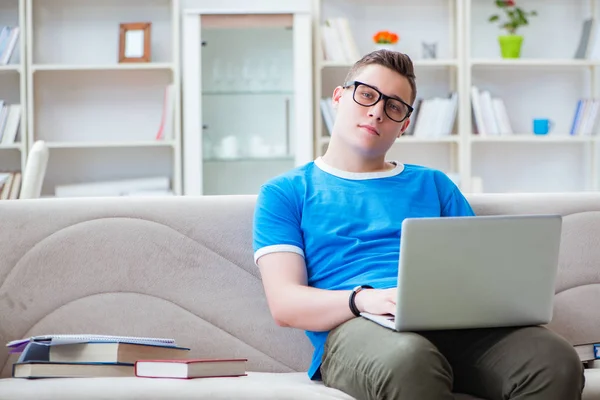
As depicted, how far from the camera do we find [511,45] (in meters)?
4.90

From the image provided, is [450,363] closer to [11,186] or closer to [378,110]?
[378,110]

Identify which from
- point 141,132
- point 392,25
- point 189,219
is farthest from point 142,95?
point 189,219

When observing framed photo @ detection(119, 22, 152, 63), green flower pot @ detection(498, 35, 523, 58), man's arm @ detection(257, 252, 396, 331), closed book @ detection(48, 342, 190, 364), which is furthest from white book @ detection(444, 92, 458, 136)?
closed book @ detection(48, 342, 190, 364)

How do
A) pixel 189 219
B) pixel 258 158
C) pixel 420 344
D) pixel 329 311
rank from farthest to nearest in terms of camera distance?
pixel 258 158
pixel 189 219
pixel 329 311
pixel 420 344

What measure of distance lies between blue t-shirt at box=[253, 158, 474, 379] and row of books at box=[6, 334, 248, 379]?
10.7 inches

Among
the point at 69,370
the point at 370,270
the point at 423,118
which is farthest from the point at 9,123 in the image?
the point at 370,270

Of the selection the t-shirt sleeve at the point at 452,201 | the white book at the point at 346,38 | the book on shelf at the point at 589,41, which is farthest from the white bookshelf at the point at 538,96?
the t-shirt sleeve at the point at 452,201

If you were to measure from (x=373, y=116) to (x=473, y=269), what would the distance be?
1.91 ft

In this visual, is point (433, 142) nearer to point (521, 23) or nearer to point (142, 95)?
point (521, 23)

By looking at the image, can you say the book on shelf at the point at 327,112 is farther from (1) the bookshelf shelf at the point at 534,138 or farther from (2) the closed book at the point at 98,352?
(2) the closed book at the point at 98,352

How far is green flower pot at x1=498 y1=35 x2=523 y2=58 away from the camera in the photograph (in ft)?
16.0

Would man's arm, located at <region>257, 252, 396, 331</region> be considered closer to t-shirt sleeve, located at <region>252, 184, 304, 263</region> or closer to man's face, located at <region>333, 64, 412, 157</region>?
t-shirt sleeve, located at <region>252, 184, 304, 263</region>

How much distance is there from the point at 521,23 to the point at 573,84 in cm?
56

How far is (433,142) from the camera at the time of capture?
16.8 ft
